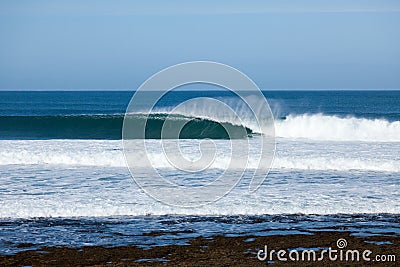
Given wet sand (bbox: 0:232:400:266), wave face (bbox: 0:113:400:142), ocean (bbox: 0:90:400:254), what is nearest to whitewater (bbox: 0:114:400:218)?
ocean (bbox: 0:90:400:254)

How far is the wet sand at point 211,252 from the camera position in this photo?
23.2ft

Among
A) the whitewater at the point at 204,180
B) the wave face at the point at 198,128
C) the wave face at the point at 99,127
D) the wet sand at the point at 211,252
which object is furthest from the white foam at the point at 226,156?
the wet sand at the point at 211,252

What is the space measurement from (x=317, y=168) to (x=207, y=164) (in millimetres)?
3076

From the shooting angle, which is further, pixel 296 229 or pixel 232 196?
pixel 232 196

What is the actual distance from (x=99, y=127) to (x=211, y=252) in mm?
25277

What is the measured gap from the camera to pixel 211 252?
297 inches

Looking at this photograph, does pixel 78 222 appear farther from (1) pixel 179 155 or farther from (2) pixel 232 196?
(1) pixel 179 155

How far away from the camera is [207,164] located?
669 inches

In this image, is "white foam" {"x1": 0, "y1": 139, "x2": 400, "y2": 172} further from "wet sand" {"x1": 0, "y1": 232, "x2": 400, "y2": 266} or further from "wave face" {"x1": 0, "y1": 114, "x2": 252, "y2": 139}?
"wet sand" {"x1": 0, "y1": 232, "x2": 400, "y2": 266}

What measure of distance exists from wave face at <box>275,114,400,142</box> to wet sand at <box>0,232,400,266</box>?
56.7 feet

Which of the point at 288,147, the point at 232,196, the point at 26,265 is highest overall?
the point at 288,147

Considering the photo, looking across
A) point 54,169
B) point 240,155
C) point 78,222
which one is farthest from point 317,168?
point 78,222

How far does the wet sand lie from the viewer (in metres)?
7.07

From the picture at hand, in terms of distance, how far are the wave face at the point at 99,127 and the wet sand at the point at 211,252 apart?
1849cm
